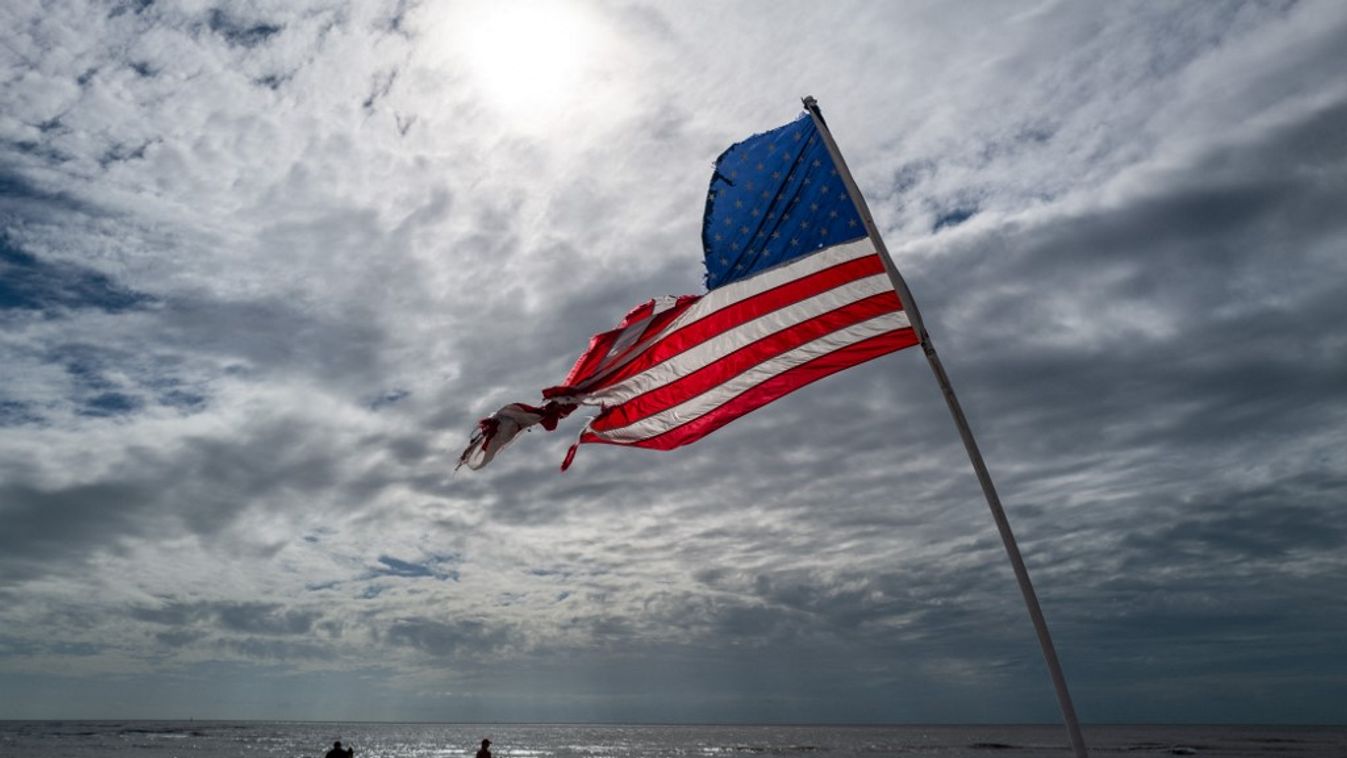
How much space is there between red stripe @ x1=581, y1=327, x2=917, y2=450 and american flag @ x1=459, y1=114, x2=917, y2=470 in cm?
1

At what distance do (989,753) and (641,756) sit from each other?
3180 cm

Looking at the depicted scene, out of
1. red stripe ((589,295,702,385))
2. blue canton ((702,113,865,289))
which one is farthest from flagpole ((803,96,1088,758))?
red stripe ((589,295,702,385))

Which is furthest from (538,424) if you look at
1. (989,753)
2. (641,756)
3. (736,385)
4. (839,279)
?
(989,753)

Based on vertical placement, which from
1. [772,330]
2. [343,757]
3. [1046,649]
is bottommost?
[343,757]

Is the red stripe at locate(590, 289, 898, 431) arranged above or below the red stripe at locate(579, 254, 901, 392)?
below

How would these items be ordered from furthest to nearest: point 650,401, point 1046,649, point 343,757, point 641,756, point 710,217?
point 641,756, point 343,757, point 650,401, point 710,217, point 1046,649

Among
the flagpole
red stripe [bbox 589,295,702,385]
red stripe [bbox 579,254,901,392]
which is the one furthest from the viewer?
red stripe [bbox 589,295,702,385]

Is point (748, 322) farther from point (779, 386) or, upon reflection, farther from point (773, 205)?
point (773, 205)

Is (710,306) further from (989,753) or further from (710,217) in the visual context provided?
(989,753)

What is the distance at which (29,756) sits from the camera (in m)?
66.2

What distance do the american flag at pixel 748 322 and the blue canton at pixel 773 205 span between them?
0.04ft

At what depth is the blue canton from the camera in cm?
794

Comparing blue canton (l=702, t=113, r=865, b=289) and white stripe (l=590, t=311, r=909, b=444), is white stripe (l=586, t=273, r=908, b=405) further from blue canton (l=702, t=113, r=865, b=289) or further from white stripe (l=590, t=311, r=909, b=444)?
blue canton (l=702, t=113, r=865, b=289)

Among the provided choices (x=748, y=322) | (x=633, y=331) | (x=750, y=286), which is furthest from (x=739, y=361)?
(x=633, y=331)
